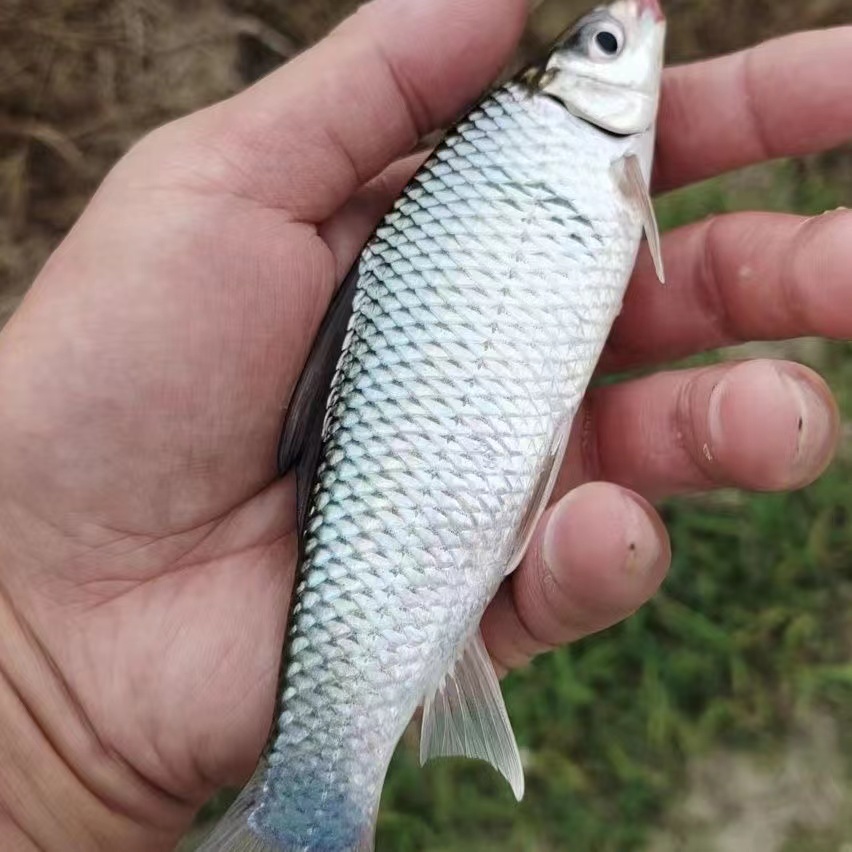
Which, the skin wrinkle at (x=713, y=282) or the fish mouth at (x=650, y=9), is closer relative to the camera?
the fish mouth at (x=650, y=9)

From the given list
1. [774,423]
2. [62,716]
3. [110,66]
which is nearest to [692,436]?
[774,423]

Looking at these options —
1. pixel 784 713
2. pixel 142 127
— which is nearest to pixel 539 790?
pixel 784 713

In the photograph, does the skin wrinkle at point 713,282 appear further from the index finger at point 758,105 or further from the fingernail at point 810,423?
the fingernail at point 810,423

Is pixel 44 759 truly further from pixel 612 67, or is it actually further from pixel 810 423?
Result: pixel 612 67

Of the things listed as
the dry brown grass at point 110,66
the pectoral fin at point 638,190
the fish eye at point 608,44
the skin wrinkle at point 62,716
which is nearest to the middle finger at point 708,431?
the pectoral fin at point 638,190

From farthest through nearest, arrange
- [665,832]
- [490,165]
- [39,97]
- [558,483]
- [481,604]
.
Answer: [39,97], [665,832], [558,483], [490,165], [481,604]

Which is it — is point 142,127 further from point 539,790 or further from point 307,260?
point 539,790

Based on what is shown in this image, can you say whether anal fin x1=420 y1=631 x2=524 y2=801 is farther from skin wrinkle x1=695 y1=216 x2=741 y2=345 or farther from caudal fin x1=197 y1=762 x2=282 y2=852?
skin wrinkle x1=695 y1=216 x2=741 y2=345
